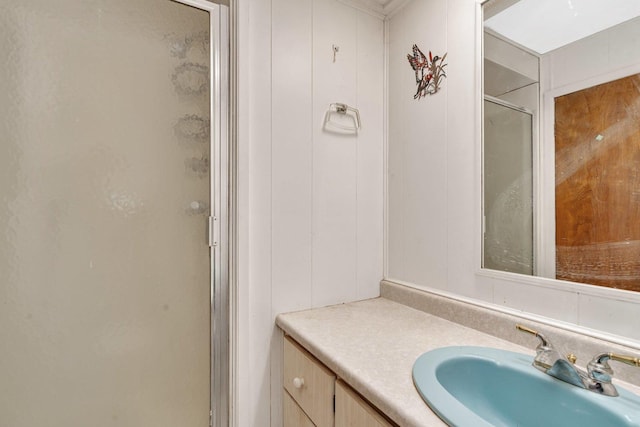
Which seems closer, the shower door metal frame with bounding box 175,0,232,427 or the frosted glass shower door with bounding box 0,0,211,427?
the frosted glass shower door with bounding box 0,0,211,427

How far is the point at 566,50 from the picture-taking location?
0.89m

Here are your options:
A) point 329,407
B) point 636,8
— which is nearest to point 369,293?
point 329,407

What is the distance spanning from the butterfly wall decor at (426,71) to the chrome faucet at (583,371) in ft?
3.21

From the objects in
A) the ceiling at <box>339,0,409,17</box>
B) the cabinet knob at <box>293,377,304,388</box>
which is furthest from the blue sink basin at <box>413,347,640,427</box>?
the ceiling at <box>339,0,409,17</box>

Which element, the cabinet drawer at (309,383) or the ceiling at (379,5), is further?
the ceiling at (379,5)

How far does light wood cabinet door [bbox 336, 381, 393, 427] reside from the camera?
0.71 m

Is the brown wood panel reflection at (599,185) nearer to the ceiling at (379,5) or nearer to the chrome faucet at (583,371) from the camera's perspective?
the chrome faucet at (583,371)

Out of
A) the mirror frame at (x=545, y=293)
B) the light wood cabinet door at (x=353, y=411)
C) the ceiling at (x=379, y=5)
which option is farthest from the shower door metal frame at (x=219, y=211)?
the mirror frame at (x=545, y=293)

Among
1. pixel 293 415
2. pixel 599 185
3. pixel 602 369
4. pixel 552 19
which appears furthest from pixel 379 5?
pixel 293 415

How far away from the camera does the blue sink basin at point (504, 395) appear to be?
0.62 metres

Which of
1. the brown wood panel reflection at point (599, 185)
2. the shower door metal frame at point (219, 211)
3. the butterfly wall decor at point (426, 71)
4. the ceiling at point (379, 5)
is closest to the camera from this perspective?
the brown wood panel reflection at point (599, 185)

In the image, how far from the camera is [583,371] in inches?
29.3

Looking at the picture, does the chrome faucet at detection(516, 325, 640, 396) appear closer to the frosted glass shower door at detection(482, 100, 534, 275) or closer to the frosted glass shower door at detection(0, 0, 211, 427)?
the frosted glass shower door at detection(482, 100, 534, 275)

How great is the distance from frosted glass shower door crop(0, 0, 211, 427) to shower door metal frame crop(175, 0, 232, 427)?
0.03 m
